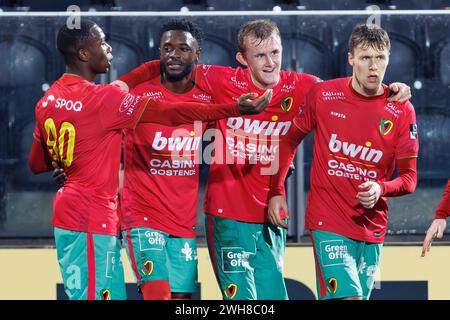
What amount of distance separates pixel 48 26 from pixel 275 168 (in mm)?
2378

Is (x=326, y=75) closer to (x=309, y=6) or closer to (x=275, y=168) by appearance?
(x=309, y=6)

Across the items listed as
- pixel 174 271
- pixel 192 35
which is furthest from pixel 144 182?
pixel 192 35

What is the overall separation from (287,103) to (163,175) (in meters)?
0.75

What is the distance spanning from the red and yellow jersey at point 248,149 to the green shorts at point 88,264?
2.58ft

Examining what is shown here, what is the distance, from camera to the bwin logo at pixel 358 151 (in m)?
4.80

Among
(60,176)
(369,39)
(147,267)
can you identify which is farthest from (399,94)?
(60,176)

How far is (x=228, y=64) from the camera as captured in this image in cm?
653

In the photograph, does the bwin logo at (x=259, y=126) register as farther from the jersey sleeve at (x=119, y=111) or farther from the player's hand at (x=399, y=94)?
the jersey sleeve at (x=119, y=111)

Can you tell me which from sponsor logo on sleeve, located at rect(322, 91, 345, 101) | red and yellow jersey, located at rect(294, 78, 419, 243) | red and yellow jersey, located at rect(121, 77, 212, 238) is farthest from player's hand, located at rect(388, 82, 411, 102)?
red and yellow jersey, located at rect(121, 77, 212, 238)

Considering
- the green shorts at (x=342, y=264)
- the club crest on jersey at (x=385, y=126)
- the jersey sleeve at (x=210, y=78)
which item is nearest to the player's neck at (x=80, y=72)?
the jersey sleeve at (x=210, y=78)

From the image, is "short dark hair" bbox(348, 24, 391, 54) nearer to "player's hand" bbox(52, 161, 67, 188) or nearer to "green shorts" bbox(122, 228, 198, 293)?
"green shorts" bbox(122, 228, 198, 293)
